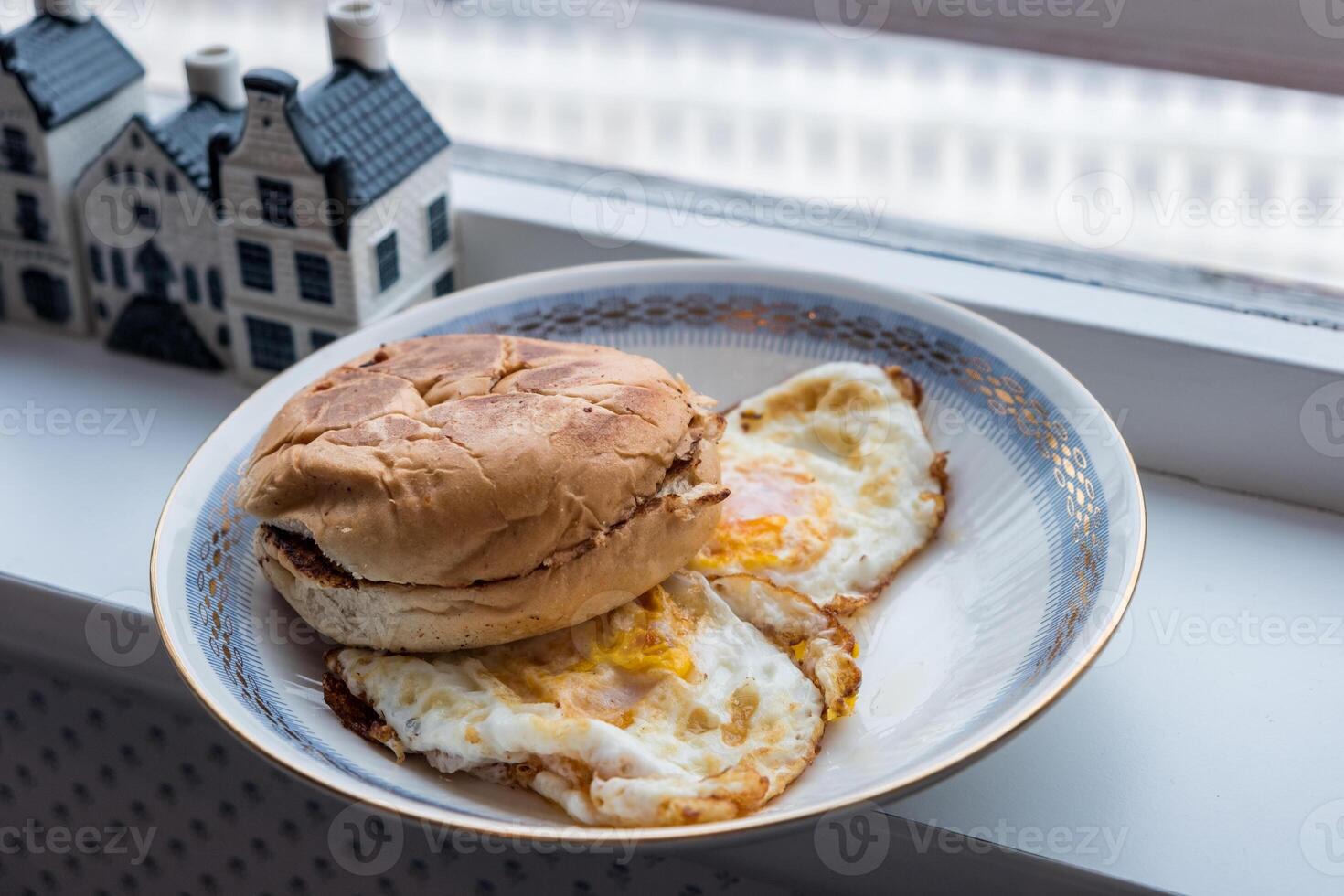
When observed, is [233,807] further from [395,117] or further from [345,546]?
[395,117]

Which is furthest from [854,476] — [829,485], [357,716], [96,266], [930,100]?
[930,100]

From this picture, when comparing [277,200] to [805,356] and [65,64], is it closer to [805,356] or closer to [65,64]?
[65,64]

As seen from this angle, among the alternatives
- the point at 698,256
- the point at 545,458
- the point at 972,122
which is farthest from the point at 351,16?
the point at 972,122

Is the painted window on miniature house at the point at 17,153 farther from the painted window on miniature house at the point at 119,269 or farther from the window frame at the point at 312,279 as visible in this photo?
the window frame at the point at 312,279

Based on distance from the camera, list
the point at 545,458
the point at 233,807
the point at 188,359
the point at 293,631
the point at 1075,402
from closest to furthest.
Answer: the point at 545,458 < the point at 293,631 < the point at 1075,402 < the point at 233,807 < the point at 188,359

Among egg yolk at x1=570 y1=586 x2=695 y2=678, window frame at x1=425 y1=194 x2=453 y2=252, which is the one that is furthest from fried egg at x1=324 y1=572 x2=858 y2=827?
window frame at x1=425 y1=194 x2=453 y2=252

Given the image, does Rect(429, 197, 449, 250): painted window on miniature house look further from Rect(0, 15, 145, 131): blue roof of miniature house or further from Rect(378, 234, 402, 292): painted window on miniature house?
Rect(0, 15, 145, 131): blue roof of miniature house
